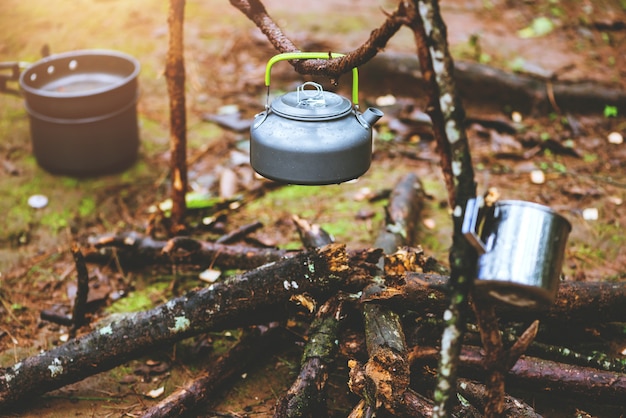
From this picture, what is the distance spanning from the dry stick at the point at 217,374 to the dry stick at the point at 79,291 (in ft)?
2.94

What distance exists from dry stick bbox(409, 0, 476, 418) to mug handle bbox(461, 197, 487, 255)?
0.03 metres

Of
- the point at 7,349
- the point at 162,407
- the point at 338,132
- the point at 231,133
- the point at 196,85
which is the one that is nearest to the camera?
the point at 338,132

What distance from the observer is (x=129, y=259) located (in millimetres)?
3979

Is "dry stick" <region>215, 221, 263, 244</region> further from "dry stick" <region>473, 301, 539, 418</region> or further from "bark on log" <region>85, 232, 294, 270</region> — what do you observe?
"dry stick" <region>473, 301, 539, 418</region>

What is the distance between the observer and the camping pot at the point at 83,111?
4625 millimetres

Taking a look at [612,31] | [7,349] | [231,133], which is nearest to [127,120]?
[231,133]

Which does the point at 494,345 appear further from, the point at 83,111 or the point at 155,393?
the point at 83,111

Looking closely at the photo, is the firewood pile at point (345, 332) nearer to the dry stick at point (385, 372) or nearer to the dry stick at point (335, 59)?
the dry stick at point (385, 372)

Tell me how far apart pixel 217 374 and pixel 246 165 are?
100 inches

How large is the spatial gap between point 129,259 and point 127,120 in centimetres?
148

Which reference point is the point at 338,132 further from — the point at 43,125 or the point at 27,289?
the point at 43,125

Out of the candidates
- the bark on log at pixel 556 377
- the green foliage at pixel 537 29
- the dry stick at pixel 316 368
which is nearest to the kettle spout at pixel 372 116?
the dry stick at pixel 316 368

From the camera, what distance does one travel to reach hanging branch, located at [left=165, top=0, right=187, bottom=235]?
3.72 metres

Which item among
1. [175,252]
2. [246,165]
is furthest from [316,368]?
[246,165]
